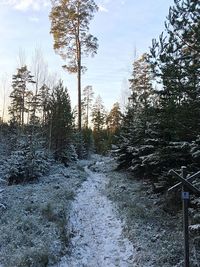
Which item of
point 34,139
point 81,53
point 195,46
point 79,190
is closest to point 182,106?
point 195,46

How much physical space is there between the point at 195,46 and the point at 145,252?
22.3ft

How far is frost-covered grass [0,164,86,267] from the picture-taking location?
9922 mm

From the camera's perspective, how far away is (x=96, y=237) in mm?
12156

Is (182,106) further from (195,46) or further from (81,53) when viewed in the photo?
(81,53)

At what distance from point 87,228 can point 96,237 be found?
97 cm

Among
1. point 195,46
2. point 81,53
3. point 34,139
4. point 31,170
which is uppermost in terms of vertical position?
point 81,53

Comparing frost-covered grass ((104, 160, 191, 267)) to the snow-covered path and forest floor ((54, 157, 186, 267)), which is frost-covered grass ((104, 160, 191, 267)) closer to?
forest floor ((54, 157, 186, 267))

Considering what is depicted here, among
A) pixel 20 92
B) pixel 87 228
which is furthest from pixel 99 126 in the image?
pixel 87 228

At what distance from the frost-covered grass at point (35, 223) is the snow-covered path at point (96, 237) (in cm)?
39

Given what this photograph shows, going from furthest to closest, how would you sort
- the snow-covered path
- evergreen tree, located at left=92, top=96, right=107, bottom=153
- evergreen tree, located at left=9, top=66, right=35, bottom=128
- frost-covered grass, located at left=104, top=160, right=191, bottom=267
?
1. evergreen tree, located at left=92, top=96, right=107, bottom=153
2. evergreen tree, located at left=9, top=66, right=35, bottom=128
3. the snow-covered path
4. frost-covered grass, located at left=104, top=160, right=191, bottom=267

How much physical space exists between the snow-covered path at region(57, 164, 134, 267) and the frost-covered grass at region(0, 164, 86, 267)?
0.39 metres

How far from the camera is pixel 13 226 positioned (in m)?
12.1

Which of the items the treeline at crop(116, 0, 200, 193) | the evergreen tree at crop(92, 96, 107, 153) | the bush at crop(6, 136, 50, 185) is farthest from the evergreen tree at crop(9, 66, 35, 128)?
the treeline at crop(116, 0, 200, 193)

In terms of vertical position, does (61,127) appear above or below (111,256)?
above
